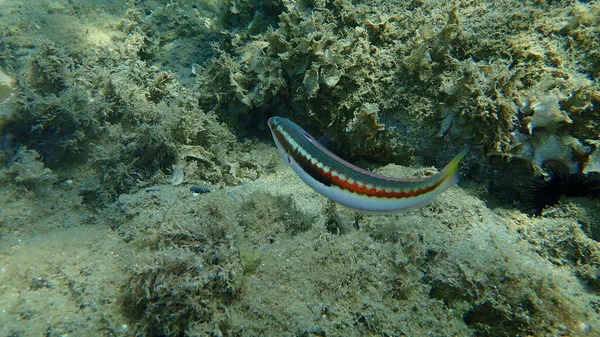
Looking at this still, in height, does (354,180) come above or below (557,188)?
below

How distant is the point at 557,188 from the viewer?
10.8ft

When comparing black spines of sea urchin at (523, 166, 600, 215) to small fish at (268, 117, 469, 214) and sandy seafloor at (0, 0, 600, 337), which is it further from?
small fish at (268, 117, 469, 214)

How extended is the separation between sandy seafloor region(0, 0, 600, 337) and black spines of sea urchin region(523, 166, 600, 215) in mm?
95

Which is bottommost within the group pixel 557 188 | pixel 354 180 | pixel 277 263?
pixel 277 263

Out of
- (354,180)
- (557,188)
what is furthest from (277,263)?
(557,188)

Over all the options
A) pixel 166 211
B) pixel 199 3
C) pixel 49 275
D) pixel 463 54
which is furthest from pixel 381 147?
pixel 199 3

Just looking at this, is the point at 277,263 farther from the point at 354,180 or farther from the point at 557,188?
the point at 557,188

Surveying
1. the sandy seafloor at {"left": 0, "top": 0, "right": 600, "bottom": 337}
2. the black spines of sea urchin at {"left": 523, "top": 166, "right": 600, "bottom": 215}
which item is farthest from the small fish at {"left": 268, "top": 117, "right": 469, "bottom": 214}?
the black spines of sea urchin at {"left": 523, "top": 166, "right": 600, "bottom": 215}

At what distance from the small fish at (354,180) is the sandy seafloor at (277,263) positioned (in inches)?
14.3

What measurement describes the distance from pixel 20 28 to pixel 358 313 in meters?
7.13

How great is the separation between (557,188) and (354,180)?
2466 millimetres

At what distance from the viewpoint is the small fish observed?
2.27 meters

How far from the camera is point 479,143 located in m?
3.51

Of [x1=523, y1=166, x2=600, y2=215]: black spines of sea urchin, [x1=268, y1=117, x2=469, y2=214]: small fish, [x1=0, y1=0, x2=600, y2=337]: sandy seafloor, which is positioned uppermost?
[x1=523, y1=166, x2=600, y2=215]: black spines of sea urchin
